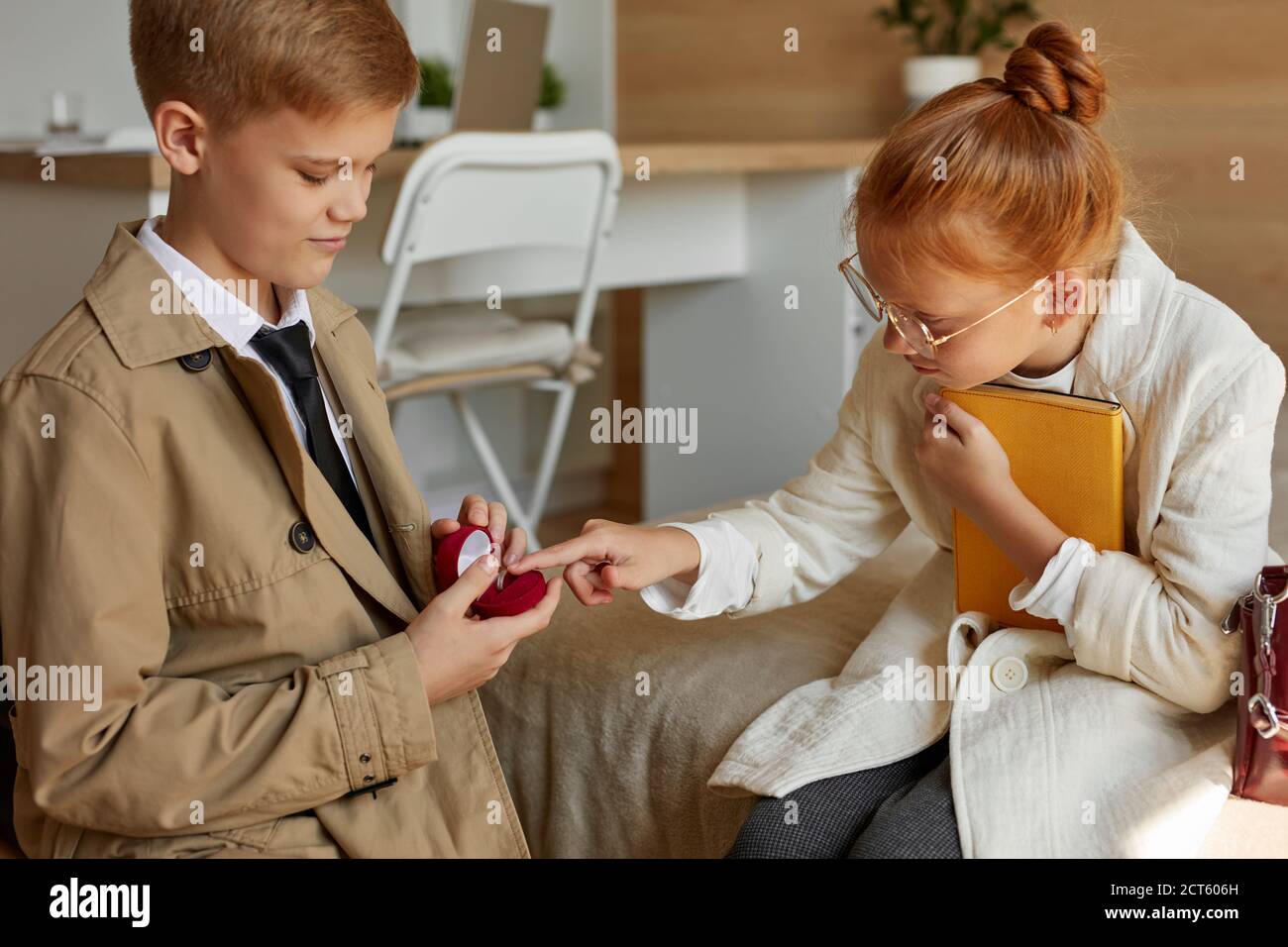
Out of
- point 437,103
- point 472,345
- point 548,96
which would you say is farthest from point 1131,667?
point 548,96

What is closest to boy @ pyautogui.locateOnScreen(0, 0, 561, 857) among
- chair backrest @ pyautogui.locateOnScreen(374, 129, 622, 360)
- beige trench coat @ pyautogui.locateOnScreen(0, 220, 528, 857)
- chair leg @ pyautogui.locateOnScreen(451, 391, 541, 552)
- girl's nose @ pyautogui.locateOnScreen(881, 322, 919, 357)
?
beige trench coat @ pyautogui.locateOnScreen(0, 220, 528, 857)

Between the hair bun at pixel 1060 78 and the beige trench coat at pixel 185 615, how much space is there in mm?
507

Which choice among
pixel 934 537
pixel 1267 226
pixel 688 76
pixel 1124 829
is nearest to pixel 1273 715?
pixel 1124 829

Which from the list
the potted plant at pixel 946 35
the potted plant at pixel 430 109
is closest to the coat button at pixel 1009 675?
the potted plant at pixel 946 35

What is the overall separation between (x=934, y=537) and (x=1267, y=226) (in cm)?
144

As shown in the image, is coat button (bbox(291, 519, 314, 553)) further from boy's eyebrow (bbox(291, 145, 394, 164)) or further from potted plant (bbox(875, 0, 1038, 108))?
potted plant (bbox(875, 0, 1038, 108))

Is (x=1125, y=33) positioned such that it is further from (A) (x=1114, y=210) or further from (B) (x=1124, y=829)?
(B) (x=1124, y=829)

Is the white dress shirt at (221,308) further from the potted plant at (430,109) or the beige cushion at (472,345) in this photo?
the potted plant at (430,109)

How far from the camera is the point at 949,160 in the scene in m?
0.86

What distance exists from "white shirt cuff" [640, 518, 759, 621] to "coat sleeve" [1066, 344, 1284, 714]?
0.81 ft

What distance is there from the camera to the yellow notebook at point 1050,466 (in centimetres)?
90

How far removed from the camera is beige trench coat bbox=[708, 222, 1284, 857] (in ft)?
2.73

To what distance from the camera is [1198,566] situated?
0.85 meters

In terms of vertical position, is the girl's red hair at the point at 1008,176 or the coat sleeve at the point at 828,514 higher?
the girl's red hair at the point at 1008,176
